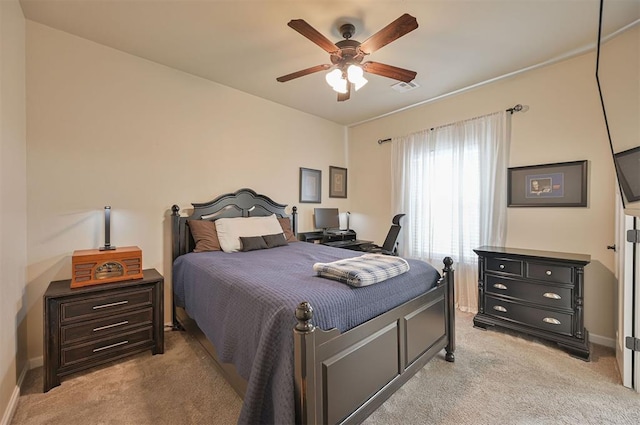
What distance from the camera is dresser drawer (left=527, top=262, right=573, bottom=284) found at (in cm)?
241

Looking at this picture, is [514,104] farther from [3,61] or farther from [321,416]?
[3,61]

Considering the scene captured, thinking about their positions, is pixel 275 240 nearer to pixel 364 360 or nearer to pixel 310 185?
pixel 310 185

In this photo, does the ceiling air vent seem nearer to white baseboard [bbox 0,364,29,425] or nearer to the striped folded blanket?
the striped folded blanket

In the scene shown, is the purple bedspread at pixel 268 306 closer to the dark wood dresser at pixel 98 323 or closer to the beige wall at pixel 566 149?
the dark wood dresser at pixel 98 323

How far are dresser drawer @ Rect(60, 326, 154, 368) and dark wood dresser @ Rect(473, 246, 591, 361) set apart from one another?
3.20 m

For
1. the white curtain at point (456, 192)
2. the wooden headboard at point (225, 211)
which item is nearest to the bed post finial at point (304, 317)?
the wooden headboard at point (225, 211)

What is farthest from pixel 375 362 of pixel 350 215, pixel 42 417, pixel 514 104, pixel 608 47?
pixel 350 215

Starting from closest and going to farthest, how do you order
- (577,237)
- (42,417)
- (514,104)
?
(42,417) < (577,237) < (514,104)

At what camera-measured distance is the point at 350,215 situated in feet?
16.2

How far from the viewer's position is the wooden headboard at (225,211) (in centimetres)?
291

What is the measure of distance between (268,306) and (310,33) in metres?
1.75

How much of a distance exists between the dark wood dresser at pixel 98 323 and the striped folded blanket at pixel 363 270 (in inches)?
62.1

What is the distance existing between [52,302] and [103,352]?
1.76ft

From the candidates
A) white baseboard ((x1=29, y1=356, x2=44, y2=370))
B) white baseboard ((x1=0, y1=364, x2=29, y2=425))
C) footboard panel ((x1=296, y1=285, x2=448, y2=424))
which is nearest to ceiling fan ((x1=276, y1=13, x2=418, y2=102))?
footboard panel ((x1=296, y1=285, x2=448, y2=424))
